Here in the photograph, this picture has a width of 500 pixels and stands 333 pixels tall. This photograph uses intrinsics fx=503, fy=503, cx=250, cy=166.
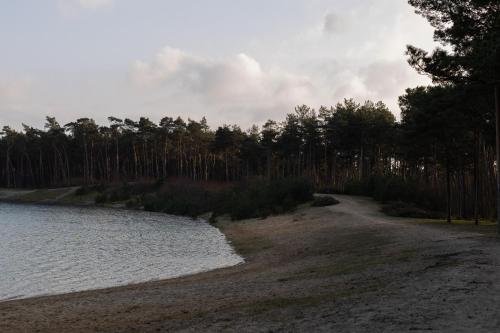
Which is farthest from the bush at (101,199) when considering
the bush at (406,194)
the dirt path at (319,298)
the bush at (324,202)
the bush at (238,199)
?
the dirt path at (319,298)

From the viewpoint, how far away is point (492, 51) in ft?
63.4

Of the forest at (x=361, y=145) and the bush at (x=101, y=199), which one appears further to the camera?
the bush at (x=101, y=199)

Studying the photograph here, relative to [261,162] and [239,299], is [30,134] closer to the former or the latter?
[261,162]

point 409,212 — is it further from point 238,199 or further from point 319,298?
point 319,298

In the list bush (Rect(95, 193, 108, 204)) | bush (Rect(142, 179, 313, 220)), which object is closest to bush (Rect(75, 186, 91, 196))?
bush (Rect(95, 193, 108, 204))

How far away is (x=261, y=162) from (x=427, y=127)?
82.1 metres

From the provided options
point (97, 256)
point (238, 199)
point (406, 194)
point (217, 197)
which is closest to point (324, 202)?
point (406, 194)

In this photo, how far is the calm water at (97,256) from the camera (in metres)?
21.1

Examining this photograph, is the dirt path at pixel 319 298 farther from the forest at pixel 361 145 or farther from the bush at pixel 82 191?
the bush at pixel 82 191

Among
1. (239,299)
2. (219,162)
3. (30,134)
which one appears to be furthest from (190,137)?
(239,299)

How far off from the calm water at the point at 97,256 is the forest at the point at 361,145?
15353mm

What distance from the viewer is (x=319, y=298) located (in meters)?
12.4

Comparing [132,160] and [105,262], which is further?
[132,160]

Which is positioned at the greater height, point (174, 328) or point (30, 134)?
point (30, 134)
